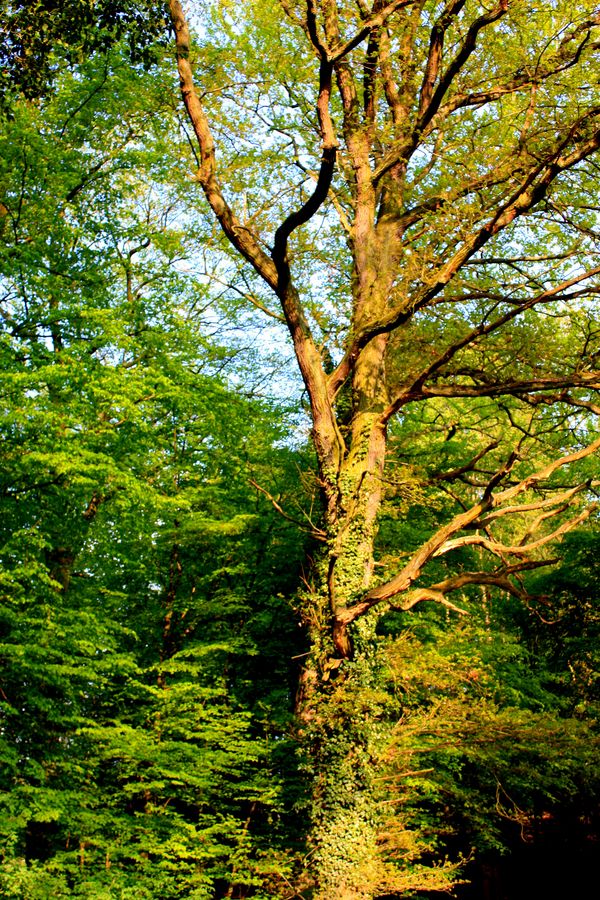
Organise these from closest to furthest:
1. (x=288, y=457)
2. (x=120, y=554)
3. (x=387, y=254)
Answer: (x=387, y=254)
(x=120, y=554)
(x=288, y=457)

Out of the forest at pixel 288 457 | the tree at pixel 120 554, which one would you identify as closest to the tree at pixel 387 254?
the forest at pixel 288 457

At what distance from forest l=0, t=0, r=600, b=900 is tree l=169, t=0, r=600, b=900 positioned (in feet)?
0.17

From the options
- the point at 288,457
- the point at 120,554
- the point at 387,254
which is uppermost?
the point at 387,254

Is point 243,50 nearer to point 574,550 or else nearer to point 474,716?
point 474,716

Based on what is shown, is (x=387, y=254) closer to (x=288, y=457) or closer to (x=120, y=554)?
(x=288, y=457)

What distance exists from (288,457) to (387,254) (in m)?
4.40

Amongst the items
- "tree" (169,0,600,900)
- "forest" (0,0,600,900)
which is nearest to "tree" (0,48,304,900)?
"forest" (0,0,600,900)

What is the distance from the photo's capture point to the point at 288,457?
13.5m

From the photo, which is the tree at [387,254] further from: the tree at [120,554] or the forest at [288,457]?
the tree at [120,554]

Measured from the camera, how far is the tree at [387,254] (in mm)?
7508

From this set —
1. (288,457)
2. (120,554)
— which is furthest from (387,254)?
(120,554)

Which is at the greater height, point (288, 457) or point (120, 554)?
point (288, 457)

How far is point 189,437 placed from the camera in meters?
13.0

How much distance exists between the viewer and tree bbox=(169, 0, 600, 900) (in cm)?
751
